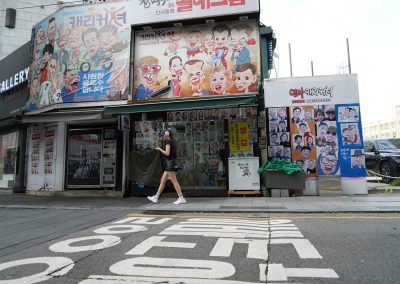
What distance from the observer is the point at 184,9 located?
11523mm

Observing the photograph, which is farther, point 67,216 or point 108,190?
point 108,190

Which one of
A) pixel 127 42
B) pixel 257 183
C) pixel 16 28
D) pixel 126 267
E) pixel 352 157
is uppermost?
pixel 16 28

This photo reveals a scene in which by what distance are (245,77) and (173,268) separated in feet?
27.1

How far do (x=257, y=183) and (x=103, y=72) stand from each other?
256 inches

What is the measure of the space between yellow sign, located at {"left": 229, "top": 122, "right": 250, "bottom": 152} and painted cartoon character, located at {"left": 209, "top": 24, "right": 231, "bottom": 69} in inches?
79.0

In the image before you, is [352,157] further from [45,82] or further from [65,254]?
[45,82]

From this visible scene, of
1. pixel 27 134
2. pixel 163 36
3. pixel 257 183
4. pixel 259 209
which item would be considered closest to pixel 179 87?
pixel 163 36

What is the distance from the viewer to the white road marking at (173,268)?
3.55m

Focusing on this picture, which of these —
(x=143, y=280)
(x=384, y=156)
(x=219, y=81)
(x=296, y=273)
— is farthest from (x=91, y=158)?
(x=384, y=156)

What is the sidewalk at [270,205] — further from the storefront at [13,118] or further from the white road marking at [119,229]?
the storefront at [13,118]

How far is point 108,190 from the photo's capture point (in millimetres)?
11914

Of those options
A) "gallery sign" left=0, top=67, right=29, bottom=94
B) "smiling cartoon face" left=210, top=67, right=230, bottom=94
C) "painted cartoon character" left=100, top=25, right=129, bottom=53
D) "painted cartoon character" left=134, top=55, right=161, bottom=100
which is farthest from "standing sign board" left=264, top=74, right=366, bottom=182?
"gallery sign" left=0, top=67, right=29, bottom=94

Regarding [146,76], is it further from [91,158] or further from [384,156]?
[384,156]

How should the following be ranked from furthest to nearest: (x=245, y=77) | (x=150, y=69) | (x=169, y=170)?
(x=150, y=69) → (x=245, y=77) → (x=169, y=170)
